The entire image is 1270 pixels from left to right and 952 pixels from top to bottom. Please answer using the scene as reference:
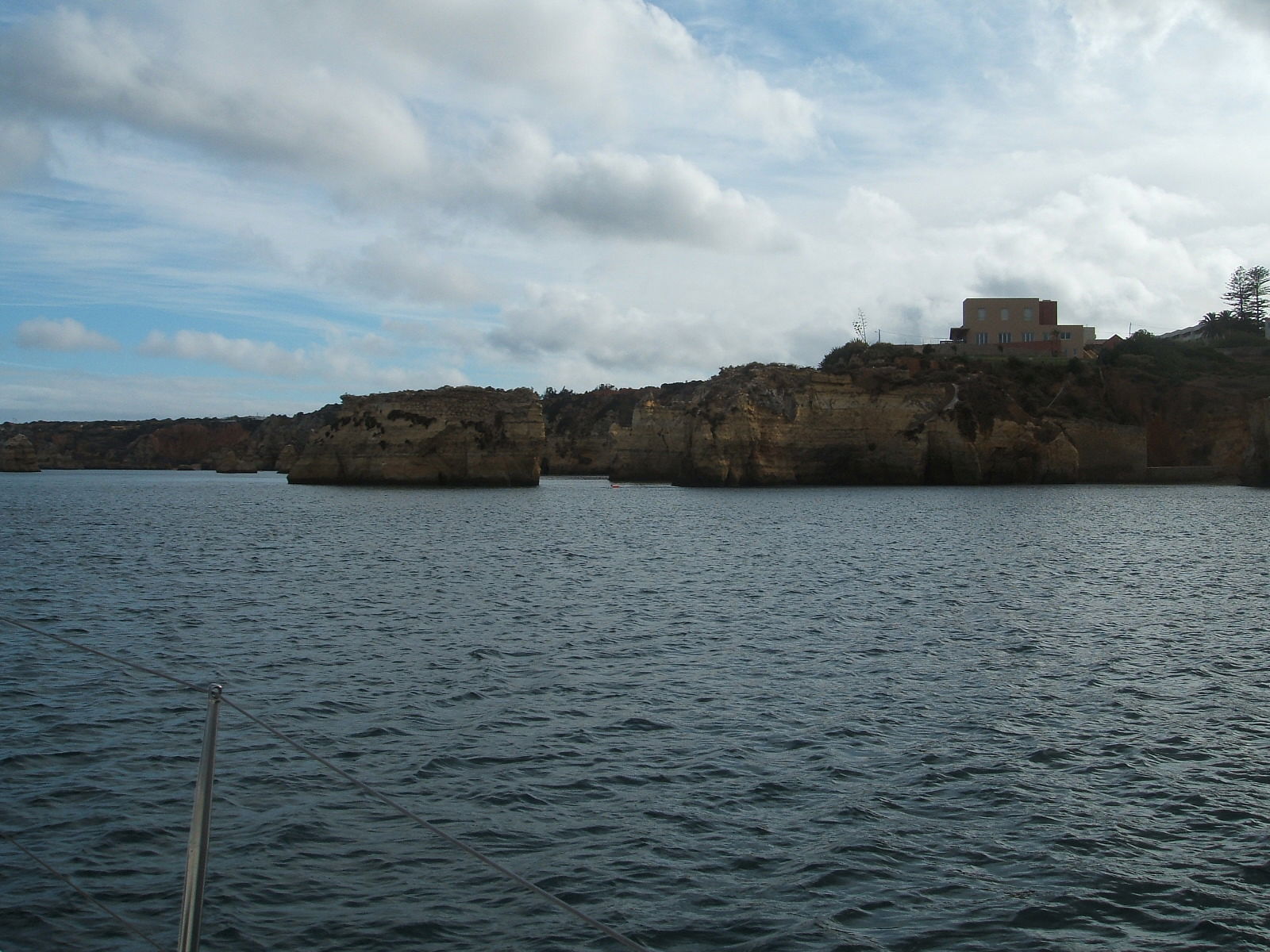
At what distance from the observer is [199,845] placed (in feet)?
14.0

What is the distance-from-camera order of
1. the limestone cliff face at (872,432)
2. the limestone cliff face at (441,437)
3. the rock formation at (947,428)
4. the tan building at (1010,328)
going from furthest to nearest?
1. the tan building at (1010,328)
2. the limestone cliff face at (441,437)
3. the rock formation at (947,428)
4. the limestone cliff face at (872,432)

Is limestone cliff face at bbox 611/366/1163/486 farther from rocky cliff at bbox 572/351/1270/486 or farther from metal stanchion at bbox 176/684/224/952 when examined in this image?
metal stanchion at bbox 176/684/224/952

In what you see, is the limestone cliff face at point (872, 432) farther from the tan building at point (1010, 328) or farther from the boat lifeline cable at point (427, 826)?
the boat lifeline cable at point (427, 826)

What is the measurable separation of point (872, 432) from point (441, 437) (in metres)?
36.8

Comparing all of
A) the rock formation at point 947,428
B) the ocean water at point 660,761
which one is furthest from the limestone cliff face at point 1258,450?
the ocean water at point 660,761

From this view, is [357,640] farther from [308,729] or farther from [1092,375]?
[1092,375]

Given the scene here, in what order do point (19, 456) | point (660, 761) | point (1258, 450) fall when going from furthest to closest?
point (19, 456)
point (1258, 450)
point (660, 761)

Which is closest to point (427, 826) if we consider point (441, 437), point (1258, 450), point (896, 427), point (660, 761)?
point (660, 761)

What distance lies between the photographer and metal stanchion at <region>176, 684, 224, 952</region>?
4223 millimetres

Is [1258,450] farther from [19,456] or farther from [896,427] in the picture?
[19,456]

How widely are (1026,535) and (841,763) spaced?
32.9m

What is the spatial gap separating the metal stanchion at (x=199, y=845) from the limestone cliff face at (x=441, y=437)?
3162 inches

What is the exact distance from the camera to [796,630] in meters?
20.3

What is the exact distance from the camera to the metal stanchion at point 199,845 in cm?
422
